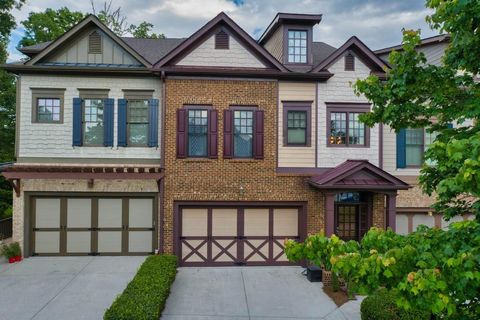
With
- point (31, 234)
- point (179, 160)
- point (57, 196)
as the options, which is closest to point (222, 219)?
point (179, 160)

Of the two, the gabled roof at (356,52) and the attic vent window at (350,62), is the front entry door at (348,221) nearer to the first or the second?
the attic vent window at (350,62)

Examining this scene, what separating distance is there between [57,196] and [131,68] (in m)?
5.95

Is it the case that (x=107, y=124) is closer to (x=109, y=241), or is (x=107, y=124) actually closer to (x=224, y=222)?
(x=109, y=241)

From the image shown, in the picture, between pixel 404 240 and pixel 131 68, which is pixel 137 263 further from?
pixel 404 240

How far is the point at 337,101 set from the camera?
13.7 m

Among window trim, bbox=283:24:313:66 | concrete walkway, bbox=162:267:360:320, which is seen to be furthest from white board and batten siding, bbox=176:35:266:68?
concrete walkway, bbox=162:267:360:320

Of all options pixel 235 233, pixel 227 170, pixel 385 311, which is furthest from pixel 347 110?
pixel 385 311

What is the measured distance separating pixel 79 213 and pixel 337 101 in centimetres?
1149

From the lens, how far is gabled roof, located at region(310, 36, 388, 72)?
13.4 meters

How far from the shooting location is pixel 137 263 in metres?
12.7

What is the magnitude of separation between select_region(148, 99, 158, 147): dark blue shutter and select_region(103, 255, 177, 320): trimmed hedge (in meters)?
4.73

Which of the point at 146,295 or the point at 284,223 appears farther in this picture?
the point at 284,223

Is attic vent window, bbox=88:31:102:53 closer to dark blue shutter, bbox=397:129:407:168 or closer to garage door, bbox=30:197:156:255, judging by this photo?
garage door, bbox=30:197:156:255

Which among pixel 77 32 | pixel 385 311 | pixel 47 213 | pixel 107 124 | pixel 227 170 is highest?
pixel 77 32
